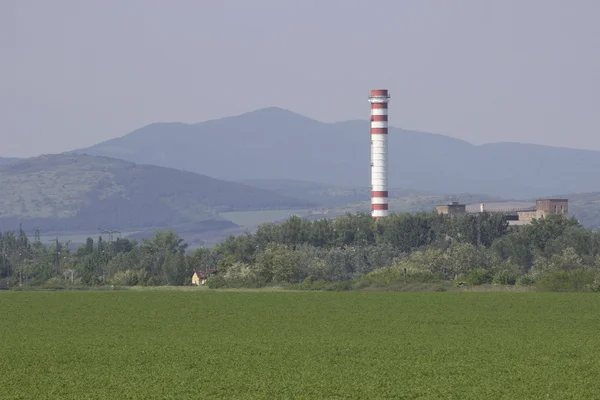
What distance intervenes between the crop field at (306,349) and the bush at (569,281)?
41.5 feet

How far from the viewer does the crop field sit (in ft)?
111

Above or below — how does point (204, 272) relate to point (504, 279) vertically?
below

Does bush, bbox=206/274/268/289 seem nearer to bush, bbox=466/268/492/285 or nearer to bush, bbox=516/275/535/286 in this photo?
bush, bbox=466/268/492/285

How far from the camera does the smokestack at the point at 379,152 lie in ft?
564

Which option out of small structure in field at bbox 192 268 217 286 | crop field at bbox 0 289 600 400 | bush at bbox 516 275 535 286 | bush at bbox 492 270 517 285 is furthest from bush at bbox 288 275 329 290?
small structure in field at bbox 192 268 217 286

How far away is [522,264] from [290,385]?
104236mm

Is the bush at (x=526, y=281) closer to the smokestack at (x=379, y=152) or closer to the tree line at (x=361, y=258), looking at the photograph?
the tree line at (x=361, y=258)

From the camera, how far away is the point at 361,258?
13438cm

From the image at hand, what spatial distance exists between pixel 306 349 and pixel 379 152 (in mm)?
129013

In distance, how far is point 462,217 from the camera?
155625 mm

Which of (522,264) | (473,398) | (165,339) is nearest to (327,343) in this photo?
(165,339)

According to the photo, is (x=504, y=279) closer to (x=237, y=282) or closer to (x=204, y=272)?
(x=237, y=282)

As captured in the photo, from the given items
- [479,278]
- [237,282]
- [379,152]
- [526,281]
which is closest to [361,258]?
[237,282]

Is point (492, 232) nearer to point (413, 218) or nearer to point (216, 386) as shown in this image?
point (413, 218)
